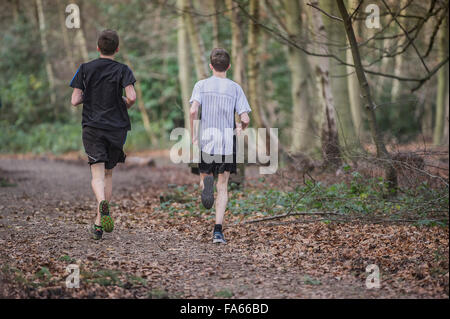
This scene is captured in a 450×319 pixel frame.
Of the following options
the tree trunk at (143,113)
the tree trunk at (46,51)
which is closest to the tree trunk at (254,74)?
the tree trunk at (143,113)

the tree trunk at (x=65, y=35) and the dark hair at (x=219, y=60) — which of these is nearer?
the dark hair at (x=219, y=60)

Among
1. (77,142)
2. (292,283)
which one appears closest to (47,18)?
(77,142)

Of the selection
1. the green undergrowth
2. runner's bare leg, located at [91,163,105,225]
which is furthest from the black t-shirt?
the green undergrowth

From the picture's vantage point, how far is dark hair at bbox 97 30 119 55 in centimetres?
619

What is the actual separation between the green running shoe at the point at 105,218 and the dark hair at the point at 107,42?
1.68m

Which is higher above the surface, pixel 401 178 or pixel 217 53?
pixel 217 53

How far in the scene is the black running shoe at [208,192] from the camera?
620cm

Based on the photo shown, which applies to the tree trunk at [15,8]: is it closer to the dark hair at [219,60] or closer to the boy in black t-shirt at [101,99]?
the boy in black t-shirt at [101,99]

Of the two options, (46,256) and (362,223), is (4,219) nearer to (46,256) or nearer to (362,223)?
(46,256)

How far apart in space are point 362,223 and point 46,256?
3456mm

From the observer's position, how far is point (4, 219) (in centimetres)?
773

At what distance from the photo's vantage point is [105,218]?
19.8 ft

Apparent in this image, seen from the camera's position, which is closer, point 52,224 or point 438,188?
point 438,188
